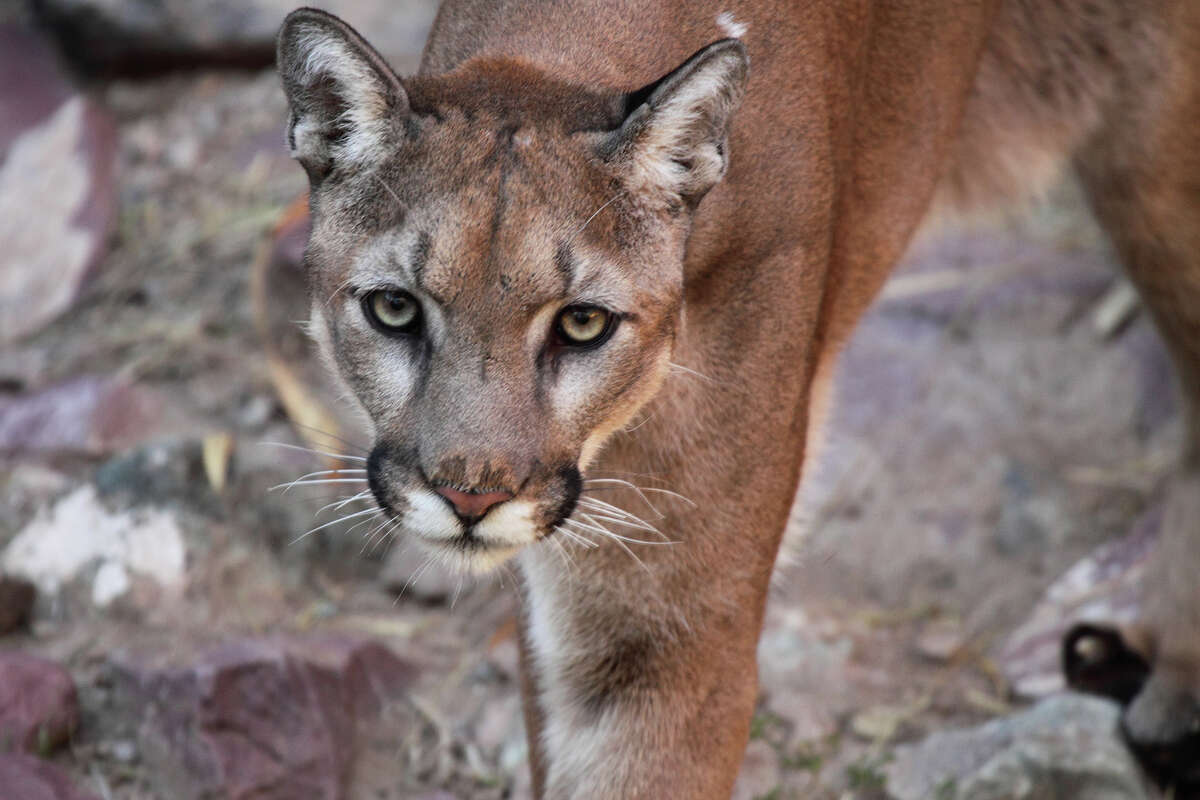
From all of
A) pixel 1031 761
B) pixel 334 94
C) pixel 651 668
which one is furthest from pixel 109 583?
pixel 1031 761

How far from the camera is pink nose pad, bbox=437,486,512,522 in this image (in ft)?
8.05

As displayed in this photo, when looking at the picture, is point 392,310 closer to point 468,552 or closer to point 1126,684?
point 468,552

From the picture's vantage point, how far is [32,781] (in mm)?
3205

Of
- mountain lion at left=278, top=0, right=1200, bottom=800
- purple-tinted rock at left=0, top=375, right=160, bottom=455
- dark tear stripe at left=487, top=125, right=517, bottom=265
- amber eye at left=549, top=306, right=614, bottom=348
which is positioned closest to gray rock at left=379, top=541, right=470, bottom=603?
purple-tinted rock at left=0, top=375, right=160, bottom=455

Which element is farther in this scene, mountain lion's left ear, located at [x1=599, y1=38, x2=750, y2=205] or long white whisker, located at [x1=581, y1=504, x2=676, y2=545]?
long white whisker, located at [x1=581, y1=504, x2=676, y2=545]

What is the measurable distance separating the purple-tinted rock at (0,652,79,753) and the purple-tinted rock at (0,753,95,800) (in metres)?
0.17

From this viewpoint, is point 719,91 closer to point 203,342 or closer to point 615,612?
point 615,612

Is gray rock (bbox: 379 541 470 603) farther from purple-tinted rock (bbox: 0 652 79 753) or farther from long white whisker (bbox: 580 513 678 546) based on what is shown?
long white whisker (bbox: 580 513 678 546)

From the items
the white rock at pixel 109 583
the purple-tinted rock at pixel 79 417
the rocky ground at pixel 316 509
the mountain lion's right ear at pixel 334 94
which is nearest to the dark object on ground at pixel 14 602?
the rocky ground at pixel 316 509

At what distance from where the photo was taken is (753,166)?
298 cm

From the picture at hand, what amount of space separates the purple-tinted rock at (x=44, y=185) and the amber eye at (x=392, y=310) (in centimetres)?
315

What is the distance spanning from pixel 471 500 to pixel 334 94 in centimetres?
81

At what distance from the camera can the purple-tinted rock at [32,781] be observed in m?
3.15

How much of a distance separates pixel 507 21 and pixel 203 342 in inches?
99.2
